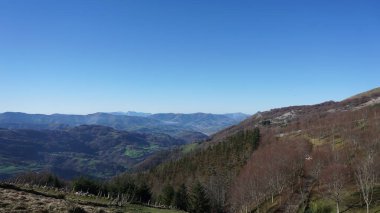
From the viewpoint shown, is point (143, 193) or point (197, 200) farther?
point (143, 193)

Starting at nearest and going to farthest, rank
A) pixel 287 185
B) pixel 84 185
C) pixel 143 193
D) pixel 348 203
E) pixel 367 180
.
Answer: pixel 367 180
pixel 84 185
pixel 348 203
pixel 143 193
pixel 287 185

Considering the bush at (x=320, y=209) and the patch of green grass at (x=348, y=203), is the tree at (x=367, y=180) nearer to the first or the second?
the patch of green grass at (x=348, y=203)

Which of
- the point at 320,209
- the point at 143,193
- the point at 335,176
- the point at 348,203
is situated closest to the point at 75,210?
the point at 320,209

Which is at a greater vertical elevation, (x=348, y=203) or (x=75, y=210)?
(x=75, y=210)

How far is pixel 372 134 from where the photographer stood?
17975 centimetres

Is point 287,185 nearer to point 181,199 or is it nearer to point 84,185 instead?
point 181,199

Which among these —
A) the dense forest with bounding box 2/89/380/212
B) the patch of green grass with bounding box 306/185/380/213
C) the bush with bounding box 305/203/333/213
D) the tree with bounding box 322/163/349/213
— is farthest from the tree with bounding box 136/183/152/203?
the tree with bounding box 322/163/349/213

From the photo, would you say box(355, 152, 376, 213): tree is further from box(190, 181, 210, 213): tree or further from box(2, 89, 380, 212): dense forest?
box(190, 181, 210, 213): tree

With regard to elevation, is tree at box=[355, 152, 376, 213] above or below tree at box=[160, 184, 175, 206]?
above

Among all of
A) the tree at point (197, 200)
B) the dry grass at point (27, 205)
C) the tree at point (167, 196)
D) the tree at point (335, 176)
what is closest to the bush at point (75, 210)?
the dry grass at point (27, 205)

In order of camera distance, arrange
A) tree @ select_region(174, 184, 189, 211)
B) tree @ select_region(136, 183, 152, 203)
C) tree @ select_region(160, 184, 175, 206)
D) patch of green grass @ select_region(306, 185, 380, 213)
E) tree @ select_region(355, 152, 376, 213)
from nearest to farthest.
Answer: tree @ select_region(355, 152, 376, 213), patch of green grass @ select_region(306, 185, 380, 213), tree @ select_region(160, 184, 175, 206), tree @ select_region(174, 184, 189, 211), tree @ select_region(136, 183, 152, 203)

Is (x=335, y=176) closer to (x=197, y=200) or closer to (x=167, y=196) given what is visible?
(x=197, y=200)

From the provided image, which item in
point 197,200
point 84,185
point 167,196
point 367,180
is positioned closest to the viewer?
point 367,180

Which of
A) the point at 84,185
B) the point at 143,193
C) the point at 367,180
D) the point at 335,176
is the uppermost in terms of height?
the point at 367,180
